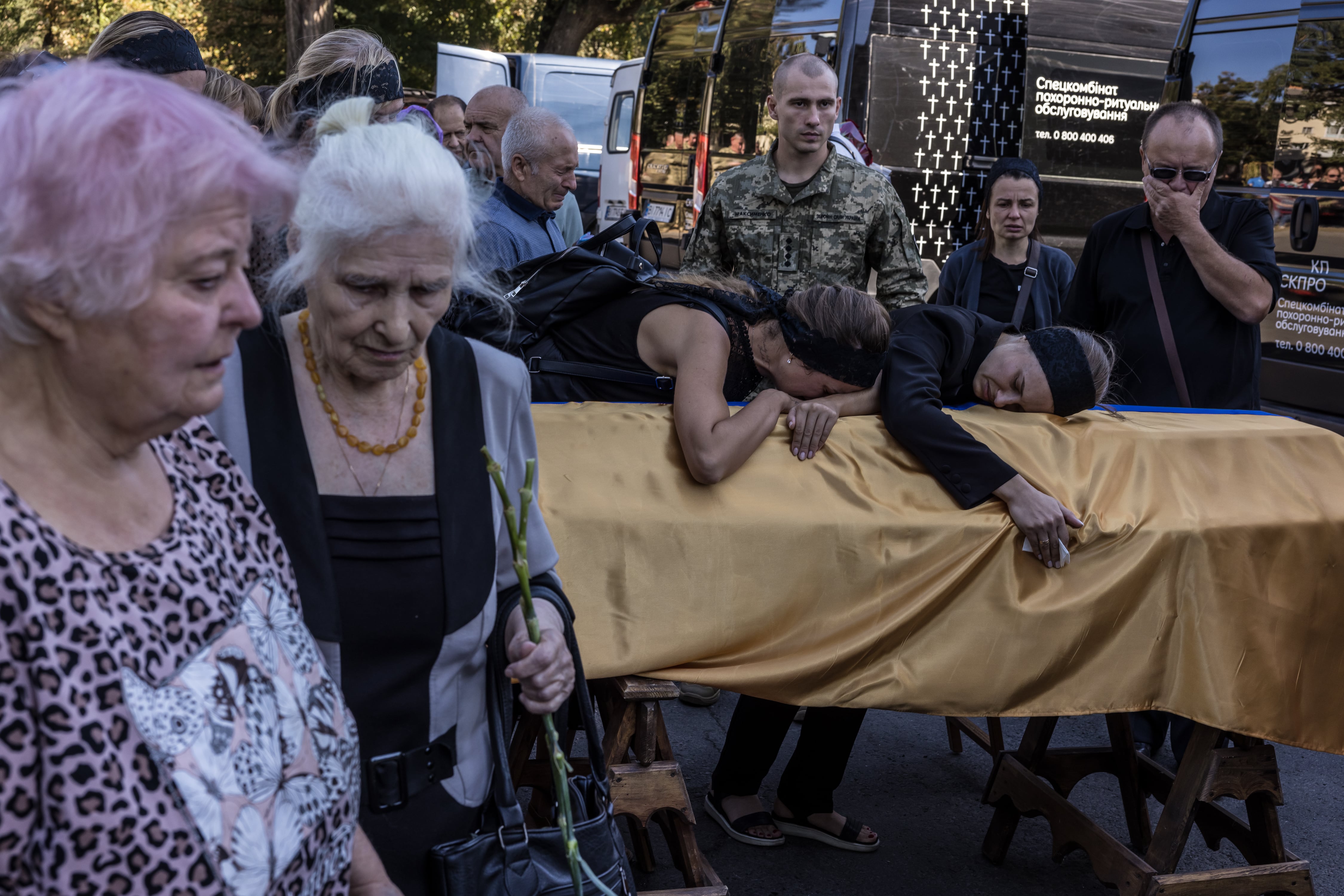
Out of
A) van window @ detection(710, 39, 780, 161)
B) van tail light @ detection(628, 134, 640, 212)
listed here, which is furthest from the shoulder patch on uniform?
van tail light @ detection(628, 134, 640, 212)

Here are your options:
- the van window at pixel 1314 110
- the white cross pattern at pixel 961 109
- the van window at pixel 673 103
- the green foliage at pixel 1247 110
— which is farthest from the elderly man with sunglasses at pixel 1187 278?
the van window at pixel 673 103

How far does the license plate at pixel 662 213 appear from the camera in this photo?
987 cm

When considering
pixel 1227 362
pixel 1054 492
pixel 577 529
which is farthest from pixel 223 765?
pixel 1227 362

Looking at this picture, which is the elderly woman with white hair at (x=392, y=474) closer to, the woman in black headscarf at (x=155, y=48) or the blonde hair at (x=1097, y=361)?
the blonde hair at (x=1097, y=361)

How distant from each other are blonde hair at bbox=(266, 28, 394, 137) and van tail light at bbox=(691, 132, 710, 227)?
5.34 meters

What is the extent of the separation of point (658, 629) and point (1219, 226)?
2.37 m

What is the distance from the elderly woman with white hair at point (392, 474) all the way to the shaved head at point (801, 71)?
9.79ft

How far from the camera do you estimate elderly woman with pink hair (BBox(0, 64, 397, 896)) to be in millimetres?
963

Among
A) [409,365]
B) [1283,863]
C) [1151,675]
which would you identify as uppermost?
[409,365]

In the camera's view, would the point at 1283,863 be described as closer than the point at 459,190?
No

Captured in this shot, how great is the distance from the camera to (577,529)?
256 centimetres

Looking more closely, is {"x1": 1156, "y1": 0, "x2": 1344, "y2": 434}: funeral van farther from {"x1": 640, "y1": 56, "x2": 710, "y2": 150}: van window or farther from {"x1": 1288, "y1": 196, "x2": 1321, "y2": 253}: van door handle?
{"x1": 640, "y1": 56, "x2": 710, "y2": 150}: van window

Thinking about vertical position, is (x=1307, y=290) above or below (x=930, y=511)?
above

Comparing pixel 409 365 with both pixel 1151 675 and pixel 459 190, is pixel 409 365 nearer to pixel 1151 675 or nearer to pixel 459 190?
pixel 459 190
